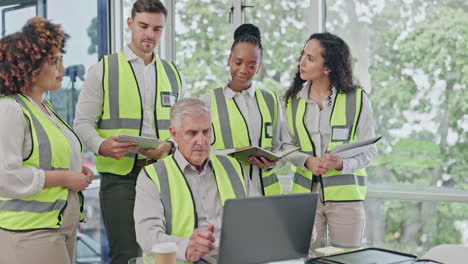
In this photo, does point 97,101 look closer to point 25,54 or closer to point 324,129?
point 25,54

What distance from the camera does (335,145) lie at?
2885 mm

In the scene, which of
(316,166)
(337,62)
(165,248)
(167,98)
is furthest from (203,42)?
(165,248)

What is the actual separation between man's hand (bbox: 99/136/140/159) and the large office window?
6.56 feet

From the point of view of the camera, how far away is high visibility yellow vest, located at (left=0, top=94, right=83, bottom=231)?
2230 mm

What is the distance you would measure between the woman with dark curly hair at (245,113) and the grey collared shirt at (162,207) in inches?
19.0

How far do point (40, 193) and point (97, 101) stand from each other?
0.76 metres

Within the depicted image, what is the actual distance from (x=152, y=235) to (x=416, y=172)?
2.46 m

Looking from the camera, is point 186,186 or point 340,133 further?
point 340,133

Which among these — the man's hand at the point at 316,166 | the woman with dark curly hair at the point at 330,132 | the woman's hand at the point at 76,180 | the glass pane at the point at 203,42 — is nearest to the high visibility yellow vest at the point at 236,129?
the woman with dark curly hair at the point at 330,132

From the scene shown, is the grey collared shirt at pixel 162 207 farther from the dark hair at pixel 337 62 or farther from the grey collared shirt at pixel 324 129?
the dark hair at pixel 337 62

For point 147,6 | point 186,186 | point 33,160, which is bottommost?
point 186,186

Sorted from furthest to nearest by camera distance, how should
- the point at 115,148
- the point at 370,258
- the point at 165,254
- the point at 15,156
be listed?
the point at 115,148 → the point at 15,156 → the point at 370,258 → the point at 165,254

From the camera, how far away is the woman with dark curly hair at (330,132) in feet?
9.27

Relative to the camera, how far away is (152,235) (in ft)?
6.81
